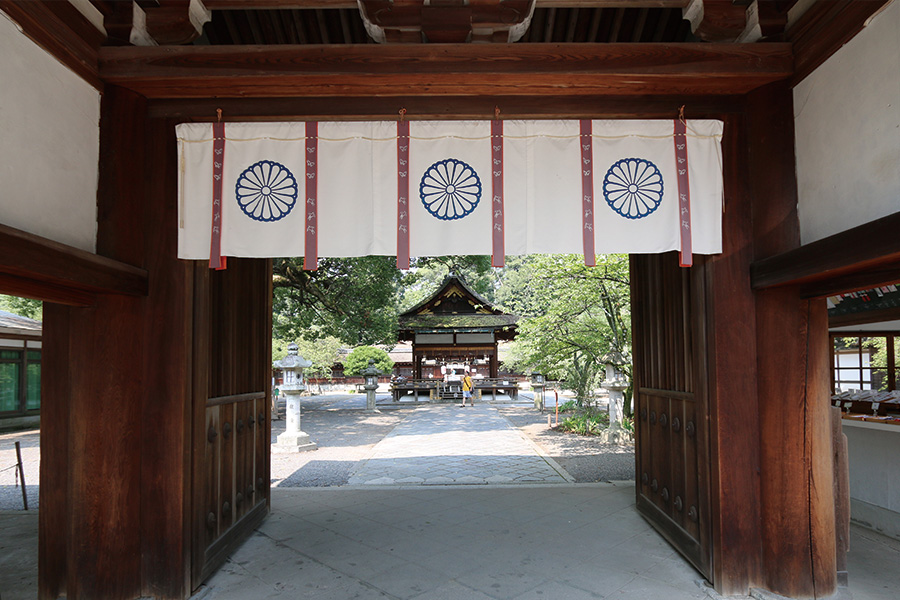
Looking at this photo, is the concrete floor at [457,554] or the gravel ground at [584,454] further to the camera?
the gravel ground at [584,454]

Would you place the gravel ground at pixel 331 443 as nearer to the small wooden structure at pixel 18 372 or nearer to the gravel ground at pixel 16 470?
the gravel ground at pixel 16 470

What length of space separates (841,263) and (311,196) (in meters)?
3.14

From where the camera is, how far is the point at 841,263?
2.68 meters

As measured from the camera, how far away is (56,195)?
3.00 meters

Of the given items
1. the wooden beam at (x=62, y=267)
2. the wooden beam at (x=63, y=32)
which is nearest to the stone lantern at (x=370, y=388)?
the wooden beam at (x=62, y=267)

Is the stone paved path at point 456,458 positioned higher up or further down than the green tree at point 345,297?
further down

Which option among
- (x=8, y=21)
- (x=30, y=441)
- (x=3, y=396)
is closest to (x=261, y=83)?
(x=8, y=21)

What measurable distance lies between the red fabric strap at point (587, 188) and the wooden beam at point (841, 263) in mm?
1115

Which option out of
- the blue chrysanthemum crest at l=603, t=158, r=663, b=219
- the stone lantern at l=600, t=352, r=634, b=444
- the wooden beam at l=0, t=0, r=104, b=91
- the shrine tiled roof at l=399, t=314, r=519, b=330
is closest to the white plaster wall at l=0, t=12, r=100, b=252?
the wooden beam at l=0, t=0, r=104, b=91

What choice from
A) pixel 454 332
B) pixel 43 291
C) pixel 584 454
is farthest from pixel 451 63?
pixel 454 332

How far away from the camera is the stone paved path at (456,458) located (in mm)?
6996

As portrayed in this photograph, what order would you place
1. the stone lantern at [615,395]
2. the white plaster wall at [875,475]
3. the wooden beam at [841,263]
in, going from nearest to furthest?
the wooden beam at [841,263], the white plaster wall at [875,475], the stone lantern at [615,395]

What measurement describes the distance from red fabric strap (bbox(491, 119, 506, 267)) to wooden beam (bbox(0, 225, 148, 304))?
236 centimetres

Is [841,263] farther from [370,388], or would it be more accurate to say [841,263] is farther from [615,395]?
[370,388]
